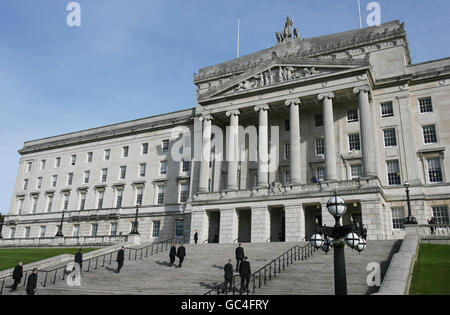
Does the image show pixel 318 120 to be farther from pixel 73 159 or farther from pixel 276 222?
pixel 73 159

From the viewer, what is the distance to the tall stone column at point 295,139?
3958 centimetres

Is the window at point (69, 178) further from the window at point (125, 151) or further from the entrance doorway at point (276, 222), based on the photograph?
the entrance doorway at point (276, 222)

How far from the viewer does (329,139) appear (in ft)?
128

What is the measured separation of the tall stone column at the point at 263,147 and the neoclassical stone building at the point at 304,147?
117 millimetres

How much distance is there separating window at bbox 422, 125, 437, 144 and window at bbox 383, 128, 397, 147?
2829 mm

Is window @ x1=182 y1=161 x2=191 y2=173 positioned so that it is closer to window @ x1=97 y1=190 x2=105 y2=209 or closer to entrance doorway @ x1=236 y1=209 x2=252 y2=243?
entrance doorway @ x1=236 y1=209 x2=252 y2=243

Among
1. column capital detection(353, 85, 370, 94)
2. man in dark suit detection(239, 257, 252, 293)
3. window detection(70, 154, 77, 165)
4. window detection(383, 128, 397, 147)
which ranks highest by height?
column capital detection(353, 85, 370, 94)

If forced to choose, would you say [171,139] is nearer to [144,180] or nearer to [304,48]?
[144,180]

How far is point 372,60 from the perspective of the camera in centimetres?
4416

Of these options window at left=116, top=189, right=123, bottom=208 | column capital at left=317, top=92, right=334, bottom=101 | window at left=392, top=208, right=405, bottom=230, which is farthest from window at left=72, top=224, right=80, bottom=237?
window at left=392, top=208, right=405, bottom=230

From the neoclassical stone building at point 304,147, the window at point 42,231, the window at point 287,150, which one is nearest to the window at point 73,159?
the window at point 42,231

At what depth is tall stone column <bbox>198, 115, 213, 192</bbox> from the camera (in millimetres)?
44878

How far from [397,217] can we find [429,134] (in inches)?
362
